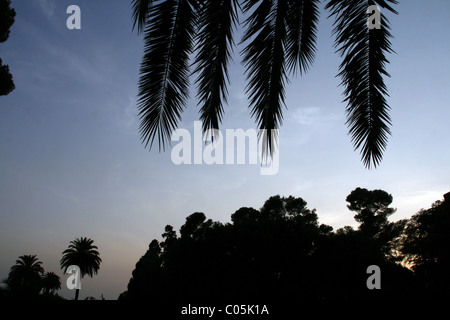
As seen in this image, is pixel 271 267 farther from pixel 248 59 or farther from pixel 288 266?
pixel 248 59

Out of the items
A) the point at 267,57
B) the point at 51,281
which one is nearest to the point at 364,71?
the point at 267,57

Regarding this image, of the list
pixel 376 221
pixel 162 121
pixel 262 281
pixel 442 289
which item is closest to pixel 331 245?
pixel 262 281

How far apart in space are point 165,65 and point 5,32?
60.8ft

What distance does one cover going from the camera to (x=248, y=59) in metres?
3.10

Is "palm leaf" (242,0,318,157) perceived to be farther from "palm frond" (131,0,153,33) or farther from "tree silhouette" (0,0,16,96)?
"tree silhouette" (0,0,16,96)

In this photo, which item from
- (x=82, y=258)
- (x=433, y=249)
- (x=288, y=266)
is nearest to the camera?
(x=288, y=266)

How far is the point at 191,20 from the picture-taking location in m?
2.88

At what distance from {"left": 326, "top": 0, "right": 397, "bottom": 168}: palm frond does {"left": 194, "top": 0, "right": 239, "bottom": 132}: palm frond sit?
43.4 inches

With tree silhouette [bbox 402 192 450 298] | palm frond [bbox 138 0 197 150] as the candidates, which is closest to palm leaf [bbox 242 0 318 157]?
palm frond [bbox 138 0 197 150]

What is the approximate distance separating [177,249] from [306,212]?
26364 mm

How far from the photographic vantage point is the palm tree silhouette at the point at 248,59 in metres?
2.77

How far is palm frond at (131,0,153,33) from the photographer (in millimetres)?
2863

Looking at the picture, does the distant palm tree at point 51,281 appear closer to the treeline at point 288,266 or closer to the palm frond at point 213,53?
the treeline at point 288,266
